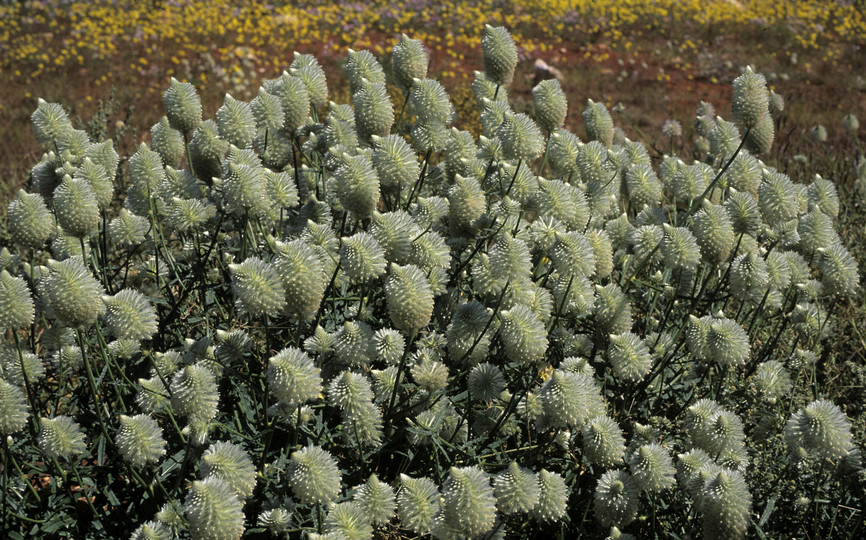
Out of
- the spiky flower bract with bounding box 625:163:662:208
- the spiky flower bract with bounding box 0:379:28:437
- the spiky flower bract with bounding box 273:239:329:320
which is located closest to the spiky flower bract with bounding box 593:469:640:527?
the spiky flower bract with bounding box 273:239:329:320

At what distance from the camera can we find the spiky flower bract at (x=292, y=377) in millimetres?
1962

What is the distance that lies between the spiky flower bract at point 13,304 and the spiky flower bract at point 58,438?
29cm

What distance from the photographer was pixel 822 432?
6.95 ft

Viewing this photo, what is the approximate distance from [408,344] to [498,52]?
4.52 ft

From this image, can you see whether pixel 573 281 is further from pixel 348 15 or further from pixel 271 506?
pixel 348 15

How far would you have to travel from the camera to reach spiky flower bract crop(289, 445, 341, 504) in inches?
76.0

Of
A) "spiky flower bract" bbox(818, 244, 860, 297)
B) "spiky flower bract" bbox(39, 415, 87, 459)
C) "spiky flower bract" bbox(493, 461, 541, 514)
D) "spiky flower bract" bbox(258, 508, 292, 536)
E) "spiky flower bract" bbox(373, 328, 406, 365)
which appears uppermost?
"spiky flower bract" bbox(818, 244, 860, 297)

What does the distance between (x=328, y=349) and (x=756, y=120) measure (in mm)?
1815

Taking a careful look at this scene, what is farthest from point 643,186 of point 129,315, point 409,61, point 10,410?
point 10,410

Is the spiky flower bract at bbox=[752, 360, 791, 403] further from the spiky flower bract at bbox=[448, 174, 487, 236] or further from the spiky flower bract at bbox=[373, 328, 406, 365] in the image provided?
the spiky flower bract at bbox=[373, 328, 406, 365]

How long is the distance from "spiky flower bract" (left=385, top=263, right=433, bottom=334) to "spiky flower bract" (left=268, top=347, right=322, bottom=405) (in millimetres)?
260

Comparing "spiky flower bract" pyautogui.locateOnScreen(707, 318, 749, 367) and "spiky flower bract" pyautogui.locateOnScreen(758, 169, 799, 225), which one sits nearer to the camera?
"spiky flower bract" pyautogui.locateOnScreen(707, 318, 749, 367)

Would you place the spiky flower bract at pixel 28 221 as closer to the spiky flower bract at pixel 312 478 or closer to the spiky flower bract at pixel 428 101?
the spiky flower bract at pixel 312 478

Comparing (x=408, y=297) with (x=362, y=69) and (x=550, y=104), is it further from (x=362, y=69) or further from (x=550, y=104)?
(x=362, y=69)
